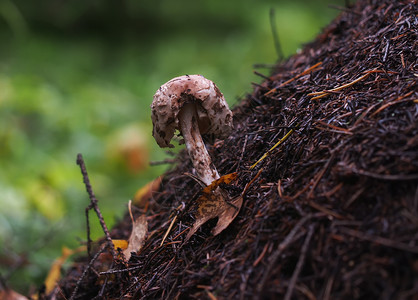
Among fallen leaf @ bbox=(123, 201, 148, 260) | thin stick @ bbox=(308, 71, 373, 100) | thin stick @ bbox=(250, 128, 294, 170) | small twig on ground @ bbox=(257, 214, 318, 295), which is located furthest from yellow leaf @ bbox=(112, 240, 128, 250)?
thin stick @ bbox=(308, 71, 373, 100)

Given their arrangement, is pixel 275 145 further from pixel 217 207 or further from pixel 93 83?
pixel 93 83

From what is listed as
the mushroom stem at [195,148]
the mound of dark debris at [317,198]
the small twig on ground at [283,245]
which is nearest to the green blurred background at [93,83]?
the mound of dark debris at [317,198]

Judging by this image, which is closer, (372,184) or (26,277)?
(372,184)

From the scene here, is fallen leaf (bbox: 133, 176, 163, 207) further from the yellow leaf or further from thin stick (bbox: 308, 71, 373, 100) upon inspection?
thin stick (bbox: 308, 71, 373, 100)

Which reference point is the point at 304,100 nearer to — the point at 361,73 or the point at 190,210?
the point at 361,73

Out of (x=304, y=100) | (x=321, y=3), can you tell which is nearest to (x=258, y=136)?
(x=304, y=100)
